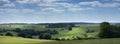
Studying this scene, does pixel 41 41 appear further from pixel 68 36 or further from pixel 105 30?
pixel 105 30

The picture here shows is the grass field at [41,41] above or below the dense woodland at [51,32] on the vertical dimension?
below

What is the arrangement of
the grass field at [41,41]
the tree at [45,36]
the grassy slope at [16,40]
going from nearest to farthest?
1. the grass field at [41,41]
2. the grassy slope at [16,40]
3. the tree at [45,36]

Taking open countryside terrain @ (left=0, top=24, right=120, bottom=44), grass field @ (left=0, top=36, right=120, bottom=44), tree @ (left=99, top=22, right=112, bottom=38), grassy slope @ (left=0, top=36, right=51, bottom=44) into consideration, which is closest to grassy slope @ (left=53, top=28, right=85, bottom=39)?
open countryside terrain @ (left=0, top=24, right=120, bottom=44)

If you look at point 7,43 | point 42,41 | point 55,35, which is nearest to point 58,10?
point 55,35

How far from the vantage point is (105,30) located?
251 inches

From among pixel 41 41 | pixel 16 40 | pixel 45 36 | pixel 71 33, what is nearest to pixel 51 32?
pixel 45 36

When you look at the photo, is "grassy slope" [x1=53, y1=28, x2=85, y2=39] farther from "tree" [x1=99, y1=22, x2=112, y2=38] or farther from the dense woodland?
"tree" [x1=99, y1=22, x2=112, y2=38]

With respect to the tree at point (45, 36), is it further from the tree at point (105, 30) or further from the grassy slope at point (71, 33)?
the tree at point (105, 30)

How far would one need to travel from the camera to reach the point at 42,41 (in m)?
6.07

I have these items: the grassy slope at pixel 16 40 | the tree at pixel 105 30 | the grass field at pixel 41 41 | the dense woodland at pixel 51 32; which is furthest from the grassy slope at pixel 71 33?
the grassy slope at pixel 16 40

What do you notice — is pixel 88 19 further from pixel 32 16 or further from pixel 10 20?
pixel 10 20

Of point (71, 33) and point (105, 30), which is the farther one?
point (71, 33)

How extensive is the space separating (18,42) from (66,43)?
1.99 metres

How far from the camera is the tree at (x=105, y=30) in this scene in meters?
6.40
